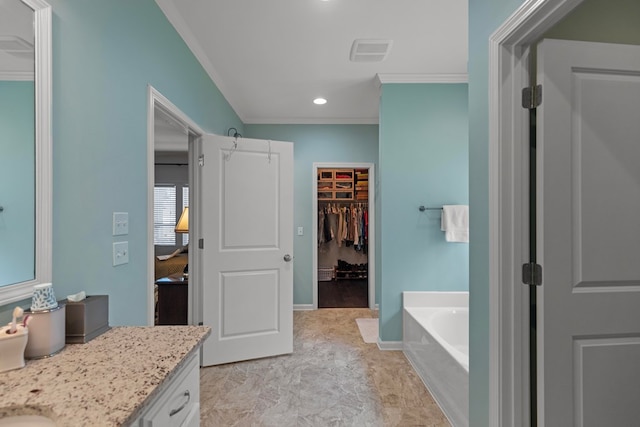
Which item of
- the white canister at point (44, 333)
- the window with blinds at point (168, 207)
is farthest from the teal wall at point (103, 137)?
the window with blinds at point (168, 207)

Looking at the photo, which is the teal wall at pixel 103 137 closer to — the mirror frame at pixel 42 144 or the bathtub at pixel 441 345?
the mirror frame at pixel 42 144

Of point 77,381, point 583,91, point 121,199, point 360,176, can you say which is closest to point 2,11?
point 121,199

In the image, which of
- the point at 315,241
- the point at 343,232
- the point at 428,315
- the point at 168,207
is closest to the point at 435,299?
the point at 428,315

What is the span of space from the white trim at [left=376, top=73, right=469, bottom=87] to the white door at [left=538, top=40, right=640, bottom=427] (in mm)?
1929

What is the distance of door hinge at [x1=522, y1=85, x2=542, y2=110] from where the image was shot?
1.18m

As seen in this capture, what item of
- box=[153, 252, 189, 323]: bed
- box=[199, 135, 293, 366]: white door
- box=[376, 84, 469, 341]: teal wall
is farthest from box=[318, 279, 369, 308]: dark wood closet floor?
box=[153, 252, 189, 323]: bed

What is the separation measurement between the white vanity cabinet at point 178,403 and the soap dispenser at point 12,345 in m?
0.40

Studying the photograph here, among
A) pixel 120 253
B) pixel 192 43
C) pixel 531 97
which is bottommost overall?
pixel 120 253

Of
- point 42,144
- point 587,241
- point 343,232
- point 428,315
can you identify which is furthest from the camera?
point 343,232

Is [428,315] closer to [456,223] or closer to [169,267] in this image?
[456,223]

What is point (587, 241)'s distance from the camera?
1167 mm

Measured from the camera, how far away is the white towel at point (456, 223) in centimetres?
289

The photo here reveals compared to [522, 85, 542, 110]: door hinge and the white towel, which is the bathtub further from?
[522, 85, 542, 110]: door hinge

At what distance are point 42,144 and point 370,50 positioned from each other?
2309 mm
